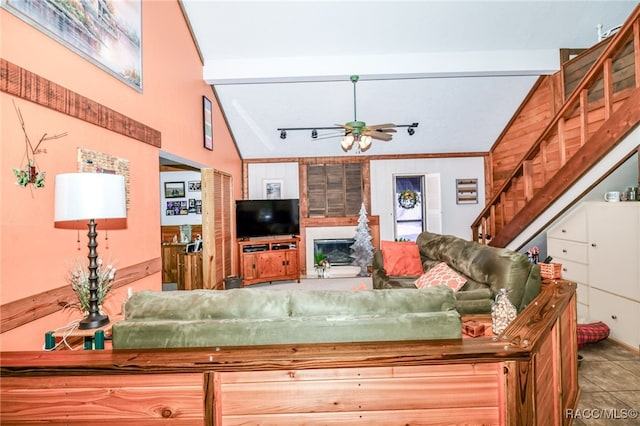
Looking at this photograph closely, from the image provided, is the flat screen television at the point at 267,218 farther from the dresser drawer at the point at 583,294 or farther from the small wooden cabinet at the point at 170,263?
the dresser drawer at the point at 583,294

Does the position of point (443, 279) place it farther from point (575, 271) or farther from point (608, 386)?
point (575, 271)

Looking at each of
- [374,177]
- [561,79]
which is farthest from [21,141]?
[561,79]

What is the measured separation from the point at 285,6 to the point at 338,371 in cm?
429

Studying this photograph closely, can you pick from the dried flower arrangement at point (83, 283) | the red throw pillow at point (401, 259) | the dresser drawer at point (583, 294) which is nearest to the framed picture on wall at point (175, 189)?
the red throw pillow at point (401, 259)

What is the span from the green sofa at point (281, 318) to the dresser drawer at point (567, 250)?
3.33m

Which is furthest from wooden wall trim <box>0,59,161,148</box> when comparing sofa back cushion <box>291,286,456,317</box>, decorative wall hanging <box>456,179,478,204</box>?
decorative wall hanging <box>456,179,478,204</box>

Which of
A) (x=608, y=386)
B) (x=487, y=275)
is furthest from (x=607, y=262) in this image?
(x=487, y=275)

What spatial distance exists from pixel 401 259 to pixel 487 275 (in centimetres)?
160

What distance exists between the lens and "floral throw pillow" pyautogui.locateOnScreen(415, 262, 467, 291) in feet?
10.4

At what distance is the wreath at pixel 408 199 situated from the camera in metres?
7.48

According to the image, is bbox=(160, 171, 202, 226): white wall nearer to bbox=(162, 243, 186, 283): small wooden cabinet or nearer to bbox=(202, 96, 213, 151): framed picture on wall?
bbox=(162, 243, 186, 283): small wooden cabinet

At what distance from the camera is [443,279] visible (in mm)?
3270

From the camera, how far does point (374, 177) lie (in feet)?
23.8

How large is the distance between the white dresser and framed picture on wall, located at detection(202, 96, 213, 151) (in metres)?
5.21
